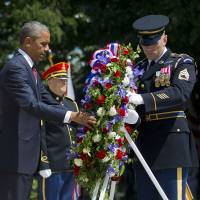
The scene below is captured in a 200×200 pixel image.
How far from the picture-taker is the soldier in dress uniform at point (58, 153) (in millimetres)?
7016

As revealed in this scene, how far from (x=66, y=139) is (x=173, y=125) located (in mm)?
2031

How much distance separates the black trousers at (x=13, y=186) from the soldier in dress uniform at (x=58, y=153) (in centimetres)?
171

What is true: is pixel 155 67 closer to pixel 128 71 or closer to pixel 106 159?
pixel 128 71

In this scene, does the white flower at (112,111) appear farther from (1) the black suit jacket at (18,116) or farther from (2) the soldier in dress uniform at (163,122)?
(1) the black suit jacket at (18,116)

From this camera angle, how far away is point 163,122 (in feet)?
17.4

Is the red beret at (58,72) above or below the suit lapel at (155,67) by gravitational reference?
below

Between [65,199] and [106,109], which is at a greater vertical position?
[106,109]

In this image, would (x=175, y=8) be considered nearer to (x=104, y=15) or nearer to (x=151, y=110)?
(x=104, y=15)

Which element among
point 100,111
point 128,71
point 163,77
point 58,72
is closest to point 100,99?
point 100,111

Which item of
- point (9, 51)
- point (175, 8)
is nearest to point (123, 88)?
point (175, 8)

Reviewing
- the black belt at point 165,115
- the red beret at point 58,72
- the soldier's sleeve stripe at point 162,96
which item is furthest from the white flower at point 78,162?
the red beret at point 58,72

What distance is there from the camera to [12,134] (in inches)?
203

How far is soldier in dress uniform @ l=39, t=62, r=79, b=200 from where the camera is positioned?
7016mm

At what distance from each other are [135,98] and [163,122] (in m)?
0.40
